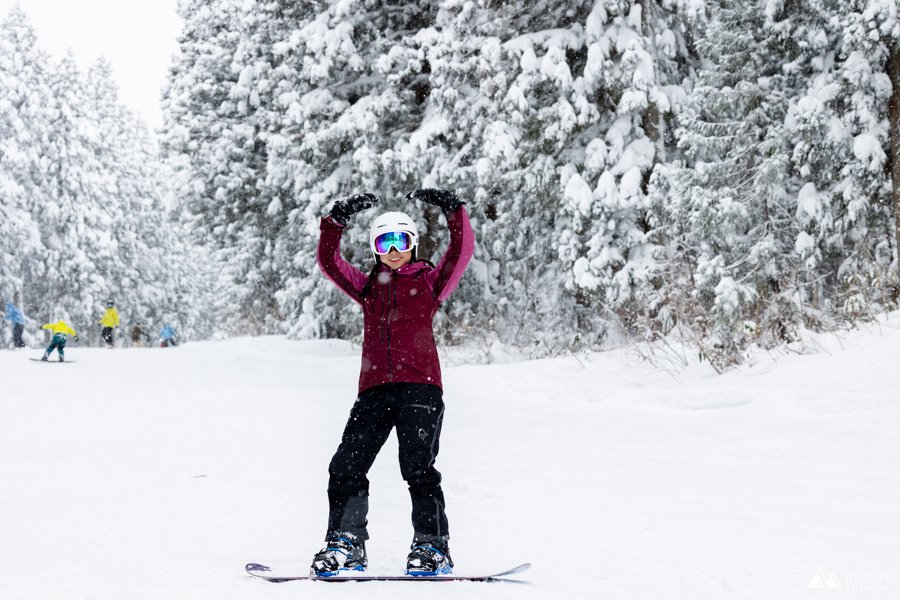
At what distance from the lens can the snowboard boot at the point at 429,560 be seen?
12.6ft

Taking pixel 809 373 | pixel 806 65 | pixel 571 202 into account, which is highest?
pixel 806 65

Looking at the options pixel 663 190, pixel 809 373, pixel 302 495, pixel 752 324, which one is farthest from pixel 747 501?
pixel 663 190

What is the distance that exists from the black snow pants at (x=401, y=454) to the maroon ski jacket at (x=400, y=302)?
3.4 inches

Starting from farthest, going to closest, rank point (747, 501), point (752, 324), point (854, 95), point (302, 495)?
point (854, 95), point (752, 324), point (302, 495), point (747, 501)

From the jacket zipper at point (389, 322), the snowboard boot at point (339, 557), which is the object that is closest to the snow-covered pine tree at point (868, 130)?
the jacket zipper at point (389, 322)

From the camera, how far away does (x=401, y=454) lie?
4129mm

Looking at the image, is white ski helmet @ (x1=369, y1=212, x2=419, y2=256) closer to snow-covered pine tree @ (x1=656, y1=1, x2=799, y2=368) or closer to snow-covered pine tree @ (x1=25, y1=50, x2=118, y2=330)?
snow-covered pine tree @ (x1=656, y1=1, x2=799, y2=368)

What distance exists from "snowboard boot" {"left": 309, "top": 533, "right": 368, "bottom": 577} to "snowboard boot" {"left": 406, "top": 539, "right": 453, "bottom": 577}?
24 centimetres

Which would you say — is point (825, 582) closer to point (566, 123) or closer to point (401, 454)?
point (401, 454)

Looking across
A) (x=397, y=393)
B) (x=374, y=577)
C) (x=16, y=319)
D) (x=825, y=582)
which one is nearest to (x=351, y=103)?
(x=16, y=319)

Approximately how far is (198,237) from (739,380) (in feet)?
84.2

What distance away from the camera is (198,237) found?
3166cm

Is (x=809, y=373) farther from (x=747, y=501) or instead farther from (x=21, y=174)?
(x=21, y=174)

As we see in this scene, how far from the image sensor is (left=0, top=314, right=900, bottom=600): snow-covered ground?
3.71 meters
